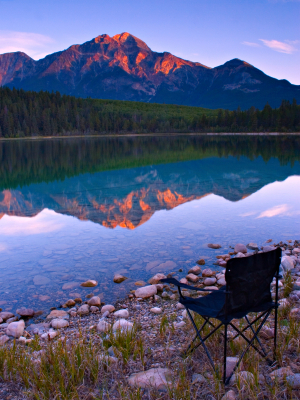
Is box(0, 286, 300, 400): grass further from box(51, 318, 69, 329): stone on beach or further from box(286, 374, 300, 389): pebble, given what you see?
box(51, 318, 69, 329): stone on beach

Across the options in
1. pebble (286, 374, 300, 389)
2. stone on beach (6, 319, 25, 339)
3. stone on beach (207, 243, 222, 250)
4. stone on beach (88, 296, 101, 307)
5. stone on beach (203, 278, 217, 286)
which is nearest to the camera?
pebble (286, 374, 300, 389)

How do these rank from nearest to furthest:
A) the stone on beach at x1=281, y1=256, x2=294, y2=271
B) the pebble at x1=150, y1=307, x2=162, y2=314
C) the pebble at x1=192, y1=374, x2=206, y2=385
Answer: the pebble at x1=192, y1=374, x2=206, y2=385 → the pebble at x1=150, y1=307, x2=162, y2=314 → the stone on beach at x1=281, y1=256, x2=294, y2=271

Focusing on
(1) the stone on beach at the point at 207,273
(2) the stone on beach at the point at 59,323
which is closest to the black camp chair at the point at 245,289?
(2) the stone on beach at the point at 59,323

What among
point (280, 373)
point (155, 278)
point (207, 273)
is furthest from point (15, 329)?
point (207, 273)

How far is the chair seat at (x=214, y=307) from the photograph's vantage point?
3.51 metres

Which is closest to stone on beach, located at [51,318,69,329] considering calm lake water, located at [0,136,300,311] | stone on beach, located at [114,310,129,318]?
stone on beach, located at [114,310,129,318]

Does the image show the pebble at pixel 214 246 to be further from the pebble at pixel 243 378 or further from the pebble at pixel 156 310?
the pebble at pixel 243 378

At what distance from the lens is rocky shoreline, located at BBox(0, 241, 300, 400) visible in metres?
3.35

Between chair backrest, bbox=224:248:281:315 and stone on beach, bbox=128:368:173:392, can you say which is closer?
chair backrest, bbox=224:248:281:315

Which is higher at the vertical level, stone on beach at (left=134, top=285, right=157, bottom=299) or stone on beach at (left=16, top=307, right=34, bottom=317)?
stone on beach at (left=134, top=285, right=157, bottom=299)

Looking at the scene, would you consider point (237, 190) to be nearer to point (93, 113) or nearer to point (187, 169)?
point (187, 169)

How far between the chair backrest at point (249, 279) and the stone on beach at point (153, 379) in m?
0.92

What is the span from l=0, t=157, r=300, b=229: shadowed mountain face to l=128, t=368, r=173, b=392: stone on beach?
25.0 ft

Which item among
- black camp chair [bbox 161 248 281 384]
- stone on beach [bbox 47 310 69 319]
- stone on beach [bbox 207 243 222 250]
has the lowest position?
stone on beach [bbox 47 310 69 319]
